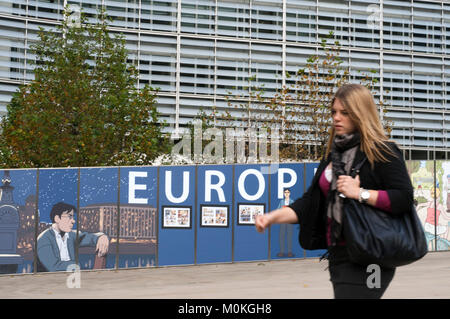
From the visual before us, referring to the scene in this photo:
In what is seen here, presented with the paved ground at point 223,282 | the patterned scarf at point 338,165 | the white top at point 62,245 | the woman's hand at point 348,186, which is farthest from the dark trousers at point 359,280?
the white top at point 62,245

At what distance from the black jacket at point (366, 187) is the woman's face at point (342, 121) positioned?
4.7 inches

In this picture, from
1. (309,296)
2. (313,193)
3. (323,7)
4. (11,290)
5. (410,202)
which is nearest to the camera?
(410,202)

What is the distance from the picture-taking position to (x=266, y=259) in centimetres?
1510

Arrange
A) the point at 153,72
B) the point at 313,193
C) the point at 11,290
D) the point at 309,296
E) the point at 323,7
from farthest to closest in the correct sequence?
the point at 323,7
the point at 153,72
the point at 11,290
the point at 309,296
the point at 313,193

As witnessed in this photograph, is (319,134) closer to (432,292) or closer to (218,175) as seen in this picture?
(218,175)

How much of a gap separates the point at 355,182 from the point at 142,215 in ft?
39.4

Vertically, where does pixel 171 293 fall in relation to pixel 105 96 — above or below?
below

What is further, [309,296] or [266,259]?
[266,259]

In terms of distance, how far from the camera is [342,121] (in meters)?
3.03

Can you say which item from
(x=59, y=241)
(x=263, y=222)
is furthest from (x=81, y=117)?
(x=263, y=222)

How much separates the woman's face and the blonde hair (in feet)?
0.05

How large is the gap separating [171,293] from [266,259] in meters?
4.85

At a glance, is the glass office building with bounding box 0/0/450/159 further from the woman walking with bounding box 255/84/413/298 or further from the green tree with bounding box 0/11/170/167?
the woman walking with bounding box 255/84/413/298

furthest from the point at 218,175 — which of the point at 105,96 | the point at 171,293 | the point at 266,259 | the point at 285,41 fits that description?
the point at 285,41
